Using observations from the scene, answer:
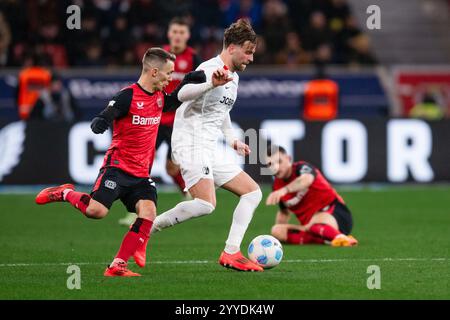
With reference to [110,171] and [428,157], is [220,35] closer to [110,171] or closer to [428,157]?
[428,157]

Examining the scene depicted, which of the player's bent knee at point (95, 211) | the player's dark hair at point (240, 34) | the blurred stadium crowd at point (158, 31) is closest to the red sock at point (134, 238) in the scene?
the player's bent knee at point (95, 211)

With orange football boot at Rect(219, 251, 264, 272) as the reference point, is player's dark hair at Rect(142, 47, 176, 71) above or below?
above

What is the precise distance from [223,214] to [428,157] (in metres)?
4.92

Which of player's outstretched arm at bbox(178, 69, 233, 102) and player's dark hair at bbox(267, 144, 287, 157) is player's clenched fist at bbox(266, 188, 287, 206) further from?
player's outstretched arm at bbox(178, 69, 233, 102)

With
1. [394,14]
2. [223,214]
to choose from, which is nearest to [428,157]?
[223,214]

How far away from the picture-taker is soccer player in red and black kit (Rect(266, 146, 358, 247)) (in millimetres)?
10406

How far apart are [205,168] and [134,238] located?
2.91 feet

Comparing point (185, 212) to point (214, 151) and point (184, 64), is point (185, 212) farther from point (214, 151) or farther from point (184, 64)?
point (184, 64)

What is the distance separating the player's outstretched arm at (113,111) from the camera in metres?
7.79

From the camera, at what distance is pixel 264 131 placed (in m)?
17.0

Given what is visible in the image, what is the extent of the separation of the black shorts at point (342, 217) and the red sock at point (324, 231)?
0.69 ft

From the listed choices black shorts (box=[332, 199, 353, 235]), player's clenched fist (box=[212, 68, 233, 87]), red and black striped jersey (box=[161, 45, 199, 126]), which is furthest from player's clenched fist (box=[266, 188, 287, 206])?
red and black striped jersey (box=[161, 45, 199, 126])

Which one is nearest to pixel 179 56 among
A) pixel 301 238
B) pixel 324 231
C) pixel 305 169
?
pixel 305 169

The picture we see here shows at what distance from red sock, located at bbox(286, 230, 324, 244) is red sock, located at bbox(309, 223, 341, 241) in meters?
A: 0.10
